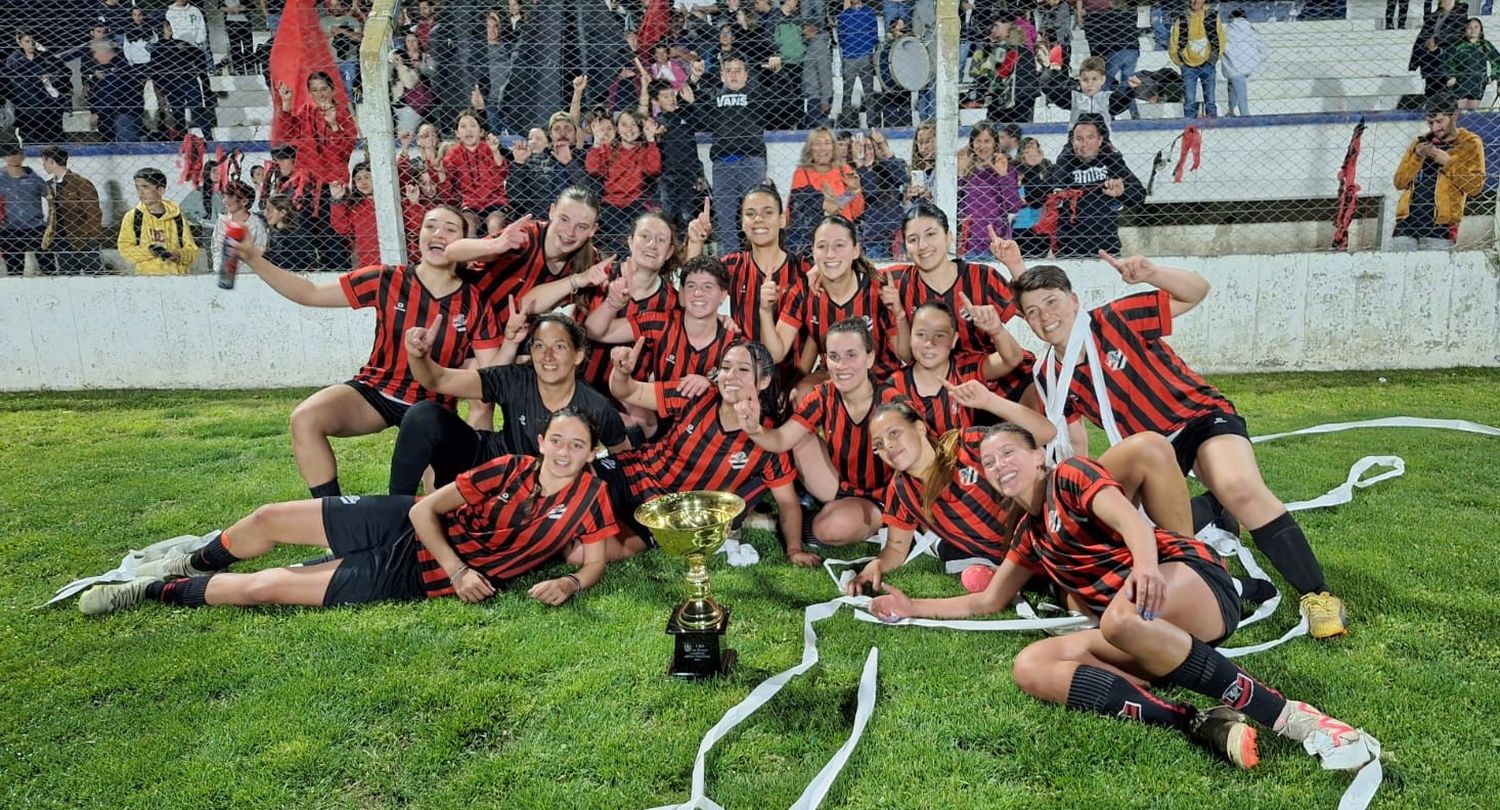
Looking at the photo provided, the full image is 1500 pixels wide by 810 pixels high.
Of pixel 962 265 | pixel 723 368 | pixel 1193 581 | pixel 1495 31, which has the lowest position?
pixel 1193 581

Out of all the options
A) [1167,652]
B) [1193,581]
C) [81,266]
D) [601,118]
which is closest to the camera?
[1167,652]

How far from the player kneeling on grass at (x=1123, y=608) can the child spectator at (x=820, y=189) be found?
13.8 ft

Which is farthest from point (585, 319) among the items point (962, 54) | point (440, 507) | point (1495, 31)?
point (1495, 31)

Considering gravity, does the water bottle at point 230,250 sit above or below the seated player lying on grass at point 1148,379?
above

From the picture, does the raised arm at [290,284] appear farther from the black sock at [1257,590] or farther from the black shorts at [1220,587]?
the black sock at [1257,590]

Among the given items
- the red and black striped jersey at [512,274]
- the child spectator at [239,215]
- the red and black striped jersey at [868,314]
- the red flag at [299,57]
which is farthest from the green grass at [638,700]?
the red flag at [299,57]

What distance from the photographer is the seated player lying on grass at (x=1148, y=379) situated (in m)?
3.75

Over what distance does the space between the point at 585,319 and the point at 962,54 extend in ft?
17.1

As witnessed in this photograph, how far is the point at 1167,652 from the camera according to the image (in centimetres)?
280

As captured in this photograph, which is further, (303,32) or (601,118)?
(303,32)

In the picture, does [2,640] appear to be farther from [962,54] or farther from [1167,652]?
[962,54]

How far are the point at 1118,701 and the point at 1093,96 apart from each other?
733 centimetres

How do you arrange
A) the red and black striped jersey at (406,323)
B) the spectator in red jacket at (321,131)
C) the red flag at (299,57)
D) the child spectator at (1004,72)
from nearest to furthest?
the red and black striped jersey at (406,323)
the spectator in red jacket at (321,131)
the red flag at (299,57)
the child spectator at (1004,72)

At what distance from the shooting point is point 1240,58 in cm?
982
